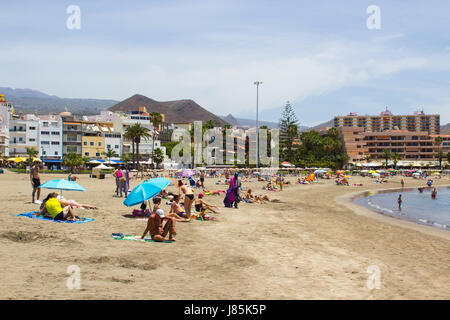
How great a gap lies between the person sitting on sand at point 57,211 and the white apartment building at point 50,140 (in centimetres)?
6681

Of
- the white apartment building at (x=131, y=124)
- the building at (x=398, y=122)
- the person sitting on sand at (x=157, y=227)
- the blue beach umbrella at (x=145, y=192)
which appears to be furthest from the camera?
the building at (x=398, y=122)

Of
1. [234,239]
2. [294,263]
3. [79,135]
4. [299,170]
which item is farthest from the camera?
[79,135]

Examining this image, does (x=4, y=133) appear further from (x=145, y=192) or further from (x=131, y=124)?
(x=145, y=192)

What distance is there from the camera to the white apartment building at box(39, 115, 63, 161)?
239ft

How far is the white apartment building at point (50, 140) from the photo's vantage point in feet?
239

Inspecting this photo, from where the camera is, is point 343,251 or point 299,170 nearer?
point 343,251

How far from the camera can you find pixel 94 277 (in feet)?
20.1

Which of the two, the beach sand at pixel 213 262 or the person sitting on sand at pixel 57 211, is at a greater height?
the person sitting on sand at pixel 57 211

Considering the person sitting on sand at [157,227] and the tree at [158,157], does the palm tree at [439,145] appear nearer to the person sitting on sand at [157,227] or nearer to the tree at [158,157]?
the tree at [158,157]

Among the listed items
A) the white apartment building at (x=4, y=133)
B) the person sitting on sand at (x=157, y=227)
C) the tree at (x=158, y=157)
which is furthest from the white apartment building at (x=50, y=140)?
the person sitting on sand at (x=157, y=227)

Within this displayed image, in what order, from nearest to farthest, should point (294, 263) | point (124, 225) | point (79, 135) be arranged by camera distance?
point (294, 263) < point (124, 225) < point (79, 135)

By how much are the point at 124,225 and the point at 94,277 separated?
17.3ft
